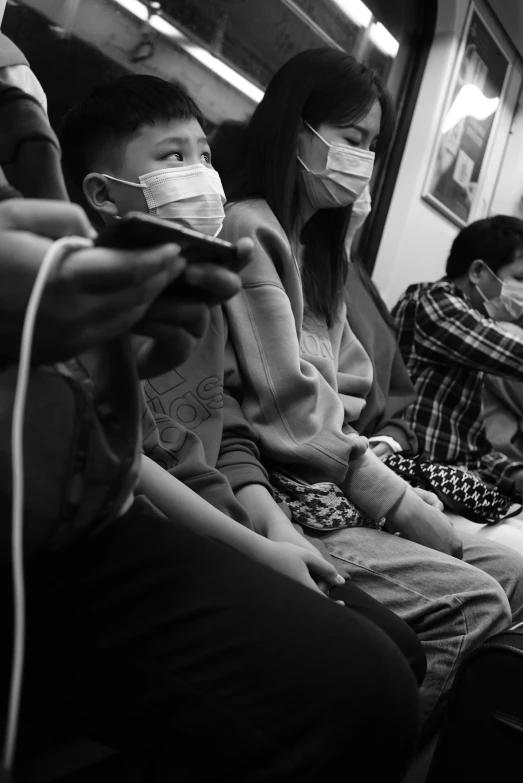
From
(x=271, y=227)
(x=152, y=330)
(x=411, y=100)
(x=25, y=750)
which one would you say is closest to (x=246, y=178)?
(x=271, y=227)

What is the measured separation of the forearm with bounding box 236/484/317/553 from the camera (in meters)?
1.24

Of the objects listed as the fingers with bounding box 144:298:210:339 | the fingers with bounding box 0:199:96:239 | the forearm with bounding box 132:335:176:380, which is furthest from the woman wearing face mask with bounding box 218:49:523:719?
the fingers with bounding box 0:199:96:239

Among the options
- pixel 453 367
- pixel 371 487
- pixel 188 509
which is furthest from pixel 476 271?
pixel 188 509

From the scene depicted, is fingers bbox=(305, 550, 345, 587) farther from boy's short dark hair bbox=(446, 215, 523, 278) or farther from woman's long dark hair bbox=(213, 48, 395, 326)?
boy's short dark hair bbox=(446, 215, 523, 278)

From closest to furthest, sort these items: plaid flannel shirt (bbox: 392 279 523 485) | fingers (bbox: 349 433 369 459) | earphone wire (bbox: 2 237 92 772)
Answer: earphone wire (bbox: 2 237 92 772), fingers (bbox: 349 433 369 459), plaid flannel shirt (bbox: 392 279 523 485)

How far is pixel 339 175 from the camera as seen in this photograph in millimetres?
1719

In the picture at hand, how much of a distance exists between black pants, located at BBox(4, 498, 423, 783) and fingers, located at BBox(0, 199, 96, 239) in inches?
12.7

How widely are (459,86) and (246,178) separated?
7.66 feet

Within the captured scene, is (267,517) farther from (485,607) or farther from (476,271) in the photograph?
(476,271)

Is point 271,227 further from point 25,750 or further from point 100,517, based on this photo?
point 25,750

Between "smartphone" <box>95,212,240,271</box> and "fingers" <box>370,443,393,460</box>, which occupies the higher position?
"smartphone" <box>95,212,240,271</box>

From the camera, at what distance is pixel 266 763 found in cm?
69

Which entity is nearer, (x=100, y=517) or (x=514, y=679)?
(x=100, y=517)

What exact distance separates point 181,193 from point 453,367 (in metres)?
1.40
